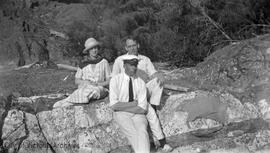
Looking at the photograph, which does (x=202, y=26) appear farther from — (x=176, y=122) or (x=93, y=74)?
(x=176, y=122)

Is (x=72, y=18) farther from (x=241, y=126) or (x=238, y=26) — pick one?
(x=241, y=126)

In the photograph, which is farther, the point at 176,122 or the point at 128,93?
the point at 176,122

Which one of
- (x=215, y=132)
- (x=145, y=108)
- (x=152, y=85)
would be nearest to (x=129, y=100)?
(x=145, y=108)

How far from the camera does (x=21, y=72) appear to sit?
9281 mm

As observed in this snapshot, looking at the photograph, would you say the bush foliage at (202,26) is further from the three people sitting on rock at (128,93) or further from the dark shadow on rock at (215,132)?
the three people sitting on rock at (128,93)

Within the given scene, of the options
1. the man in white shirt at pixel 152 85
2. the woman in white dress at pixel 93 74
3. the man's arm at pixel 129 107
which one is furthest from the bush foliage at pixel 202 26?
the man's arm at pixel 129 107

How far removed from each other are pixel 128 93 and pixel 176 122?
698 millimetres

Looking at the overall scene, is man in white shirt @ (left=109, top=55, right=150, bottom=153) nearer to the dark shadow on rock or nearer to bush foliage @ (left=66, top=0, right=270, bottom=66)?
the dark shadow on rock

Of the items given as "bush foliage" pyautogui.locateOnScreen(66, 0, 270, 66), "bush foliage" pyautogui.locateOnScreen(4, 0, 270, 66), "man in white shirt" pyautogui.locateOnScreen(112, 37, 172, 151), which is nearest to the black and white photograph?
"man in white shirt" pyautogui.locateOnScreen(112, 37, 172, 151)

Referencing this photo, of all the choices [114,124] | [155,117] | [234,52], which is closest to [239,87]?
[234,52]

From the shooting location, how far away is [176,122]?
4914mm

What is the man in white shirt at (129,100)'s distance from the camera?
180 inches

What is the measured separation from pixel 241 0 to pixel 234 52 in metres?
4.11

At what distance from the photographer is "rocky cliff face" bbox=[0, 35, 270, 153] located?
4.71 m
